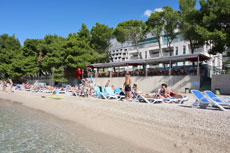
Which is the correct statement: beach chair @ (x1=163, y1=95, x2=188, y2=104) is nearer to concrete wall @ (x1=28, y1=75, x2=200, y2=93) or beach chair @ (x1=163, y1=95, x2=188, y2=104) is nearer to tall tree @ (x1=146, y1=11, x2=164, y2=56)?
concrete wall @ (x1=28, y1=75, x2=200, y2=93)

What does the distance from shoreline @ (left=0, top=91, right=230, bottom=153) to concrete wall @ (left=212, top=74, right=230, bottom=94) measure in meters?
9.93

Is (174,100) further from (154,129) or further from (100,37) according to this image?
(100,37)

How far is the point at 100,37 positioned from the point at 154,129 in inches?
1023

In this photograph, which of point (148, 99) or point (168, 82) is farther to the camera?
point (168, 82)

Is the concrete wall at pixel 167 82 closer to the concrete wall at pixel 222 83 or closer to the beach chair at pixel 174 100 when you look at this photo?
the concrete wall at pixel 222 83

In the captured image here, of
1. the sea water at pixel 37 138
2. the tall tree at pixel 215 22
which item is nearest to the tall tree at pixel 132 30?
the tall tree at pixel 215 22

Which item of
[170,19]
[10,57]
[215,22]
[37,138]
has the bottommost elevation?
[37,138]

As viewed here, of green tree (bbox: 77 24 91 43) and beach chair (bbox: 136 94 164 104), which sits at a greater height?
green tree (bbox: 77 24 91 43)

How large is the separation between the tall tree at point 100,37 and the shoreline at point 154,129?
22823mm

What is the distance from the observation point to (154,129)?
211 inches

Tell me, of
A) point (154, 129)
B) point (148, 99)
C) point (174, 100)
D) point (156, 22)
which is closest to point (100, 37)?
point (156, 22)

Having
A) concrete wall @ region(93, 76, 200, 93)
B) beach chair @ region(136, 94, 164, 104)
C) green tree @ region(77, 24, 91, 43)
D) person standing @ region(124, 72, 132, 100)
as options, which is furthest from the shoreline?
green tree @ region(77, 24, 91, 43)

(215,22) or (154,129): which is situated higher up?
(215,22)

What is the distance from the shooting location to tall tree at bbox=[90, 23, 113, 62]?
2986 cm
